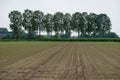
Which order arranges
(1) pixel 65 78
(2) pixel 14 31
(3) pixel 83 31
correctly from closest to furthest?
(1) pixel 65 78 → (2) pixel 14 31 → (3) pixel 83 31

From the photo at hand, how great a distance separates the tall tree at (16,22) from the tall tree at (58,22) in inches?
623

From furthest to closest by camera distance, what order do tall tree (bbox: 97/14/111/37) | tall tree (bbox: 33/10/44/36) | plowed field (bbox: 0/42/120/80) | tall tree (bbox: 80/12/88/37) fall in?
tall tree (bbox: 97/14/111/37) → tall tree (bbox: 80/12/88/37) → tall tree (bbox: 33/10/44/36) → plowed field (bbox: 0/42/120/80)

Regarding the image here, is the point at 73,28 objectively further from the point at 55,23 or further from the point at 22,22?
the point at 22,22

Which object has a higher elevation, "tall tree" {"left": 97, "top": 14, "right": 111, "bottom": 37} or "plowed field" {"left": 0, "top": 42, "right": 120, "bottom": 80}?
"tall tree" {"left": 97, "top": 14, "right": 111, "bottom": 37}

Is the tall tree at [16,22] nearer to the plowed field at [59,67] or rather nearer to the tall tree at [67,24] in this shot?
the tall tree at [67,24]

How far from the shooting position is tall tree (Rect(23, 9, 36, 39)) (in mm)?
96000

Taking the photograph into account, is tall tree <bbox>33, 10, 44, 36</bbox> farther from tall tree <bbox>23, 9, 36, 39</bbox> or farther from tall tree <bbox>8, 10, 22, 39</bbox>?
tall tree <bbox>8, 10, 22, 39</bbox>

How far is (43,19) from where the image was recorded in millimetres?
98812

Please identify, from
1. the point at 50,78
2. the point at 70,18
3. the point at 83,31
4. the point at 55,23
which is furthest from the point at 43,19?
the point at 50,78

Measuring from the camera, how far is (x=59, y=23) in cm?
9994

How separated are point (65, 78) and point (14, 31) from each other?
88.6 m

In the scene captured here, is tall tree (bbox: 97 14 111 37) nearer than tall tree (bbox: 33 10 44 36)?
No

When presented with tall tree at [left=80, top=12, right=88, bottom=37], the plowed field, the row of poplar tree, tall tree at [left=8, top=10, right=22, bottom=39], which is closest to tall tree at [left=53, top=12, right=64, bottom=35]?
the row of poplar tree

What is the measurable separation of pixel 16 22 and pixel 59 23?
19.4 m
